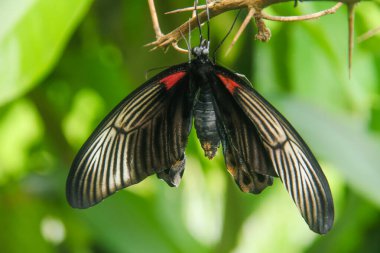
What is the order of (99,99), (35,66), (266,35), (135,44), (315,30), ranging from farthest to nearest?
(99,99)
(135,44)
(315,30)
(35,66)
(266,35)

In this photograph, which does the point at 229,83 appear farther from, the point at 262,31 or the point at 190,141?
the point at 190,141

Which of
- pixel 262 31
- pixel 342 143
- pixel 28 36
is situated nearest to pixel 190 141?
pixel 342 143

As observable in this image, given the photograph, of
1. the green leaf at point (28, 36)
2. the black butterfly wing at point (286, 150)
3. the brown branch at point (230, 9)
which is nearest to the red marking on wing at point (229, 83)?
the black butterfly wing at point (286, 150)

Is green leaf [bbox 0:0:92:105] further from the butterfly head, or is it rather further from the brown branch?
the brown branch

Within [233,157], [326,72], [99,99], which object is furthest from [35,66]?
[326,72]

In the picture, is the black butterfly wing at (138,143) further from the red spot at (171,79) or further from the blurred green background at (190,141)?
A: the blurred green background at (190,141)

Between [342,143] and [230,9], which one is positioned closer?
[230,9]

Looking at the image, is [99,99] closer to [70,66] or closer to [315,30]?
[70,66]

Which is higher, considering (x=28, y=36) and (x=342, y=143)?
(x=28, y=36)
